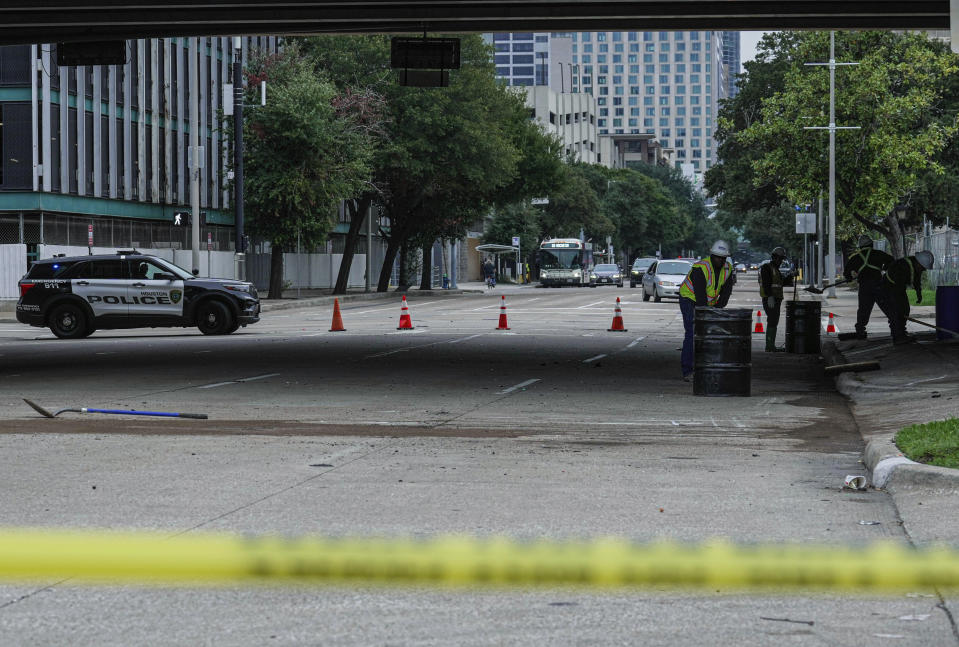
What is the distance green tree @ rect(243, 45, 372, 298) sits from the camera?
52.2 meters

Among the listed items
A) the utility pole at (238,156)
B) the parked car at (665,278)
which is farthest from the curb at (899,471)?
the parked car at (665,278)

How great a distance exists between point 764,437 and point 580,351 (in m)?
12.4

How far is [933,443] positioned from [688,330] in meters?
7.92

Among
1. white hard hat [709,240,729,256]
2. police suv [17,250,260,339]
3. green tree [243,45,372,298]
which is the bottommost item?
police suv [17,250,260,339]

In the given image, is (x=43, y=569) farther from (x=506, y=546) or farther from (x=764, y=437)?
(x=764, y=437)

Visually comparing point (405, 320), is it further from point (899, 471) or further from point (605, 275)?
point (605, 275)

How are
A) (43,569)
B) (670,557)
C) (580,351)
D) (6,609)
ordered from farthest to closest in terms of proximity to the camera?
1. (580,351)
2. (670,557)
3. (43,569)
4. (6,609)

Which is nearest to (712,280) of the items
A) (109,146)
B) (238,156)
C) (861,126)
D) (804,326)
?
(804,326)

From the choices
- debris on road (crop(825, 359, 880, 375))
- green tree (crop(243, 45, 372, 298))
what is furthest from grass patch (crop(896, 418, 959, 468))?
green tree (crop(243, 45, 372, 298))

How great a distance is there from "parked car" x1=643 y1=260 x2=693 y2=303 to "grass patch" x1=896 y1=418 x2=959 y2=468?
3795 centimetres

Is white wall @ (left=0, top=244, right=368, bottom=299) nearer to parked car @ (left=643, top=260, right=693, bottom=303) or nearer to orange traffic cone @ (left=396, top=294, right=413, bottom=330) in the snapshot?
parked car @ (left=643, top=260, right=693, bottom=303)

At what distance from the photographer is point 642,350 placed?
25.2 meters

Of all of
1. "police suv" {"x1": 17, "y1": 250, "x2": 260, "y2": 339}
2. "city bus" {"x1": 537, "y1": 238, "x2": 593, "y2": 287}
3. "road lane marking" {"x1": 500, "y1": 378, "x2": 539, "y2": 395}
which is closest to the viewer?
"road lane marking" {"x1": 500, "y1": 378, "x2": 539, "y2": 395}

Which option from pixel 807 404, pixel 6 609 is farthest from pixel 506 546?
pixel 807 404
